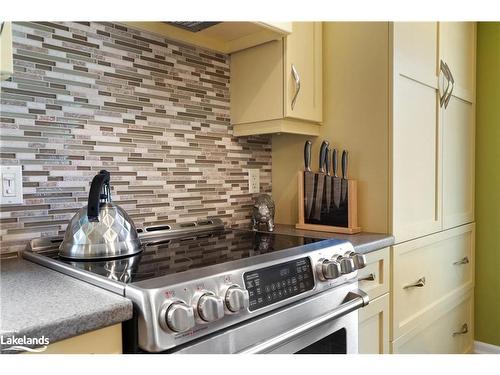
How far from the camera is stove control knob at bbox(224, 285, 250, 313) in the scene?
785 mm

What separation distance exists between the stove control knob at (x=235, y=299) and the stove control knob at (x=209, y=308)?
0.08ft

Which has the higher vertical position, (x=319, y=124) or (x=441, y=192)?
(x=319, y=124)

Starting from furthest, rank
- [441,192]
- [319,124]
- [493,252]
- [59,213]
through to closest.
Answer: [493,252] → [441,192] → [319,124] → [59,213]

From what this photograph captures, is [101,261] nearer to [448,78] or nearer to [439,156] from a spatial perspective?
[439,156]

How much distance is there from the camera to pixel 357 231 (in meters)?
1.46

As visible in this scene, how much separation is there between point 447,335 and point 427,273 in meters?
0.45

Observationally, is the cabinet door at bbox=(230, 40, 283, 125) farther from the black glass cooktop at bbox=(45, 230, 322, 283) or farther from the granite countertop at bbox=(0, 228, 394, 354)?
the granite countertop at bbox=(0, 228, 394, 354)

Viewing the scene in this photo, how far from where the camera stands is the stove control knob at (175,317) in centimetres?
69

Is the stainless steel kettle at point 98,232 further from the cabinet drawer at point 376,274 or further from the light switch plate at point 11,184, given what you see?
the cabinet drawer at point 376,274

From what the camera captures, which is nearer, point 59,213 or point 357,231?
point 59,213

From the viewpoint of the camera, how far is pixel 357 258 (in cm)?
115

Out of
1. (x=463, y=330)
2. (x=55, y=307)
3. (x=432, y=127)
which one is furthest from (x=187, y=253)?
(x=463, y=330)
